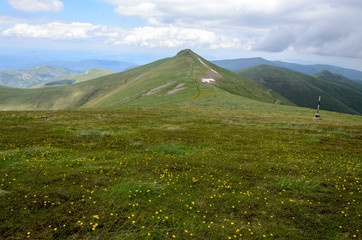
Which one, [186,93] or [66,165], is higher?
[186,93]

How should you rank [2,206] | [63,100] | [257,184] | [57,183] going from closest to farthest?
[2,206] < [57,183] < [257,184] < [63,100]

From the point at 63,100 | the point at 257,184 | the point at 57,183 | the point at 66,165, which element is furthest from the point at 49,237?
the point at 63,100

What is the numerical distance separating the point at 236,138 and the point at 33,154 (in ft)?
56.1

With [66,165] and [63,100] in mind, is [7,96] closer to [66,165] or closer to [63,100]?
[63,100]

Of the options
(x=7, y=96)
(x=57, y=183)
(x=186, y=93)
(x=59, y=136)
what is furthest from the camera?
(x=7, y=96)

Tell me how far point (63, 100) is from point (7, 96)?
62.4 meters

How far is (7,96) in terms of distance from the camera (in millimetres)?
195250

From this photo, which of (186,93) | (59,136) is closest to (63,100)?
(186,93)

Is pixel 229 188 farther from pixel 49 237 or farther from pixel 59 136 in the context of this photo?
pixel 59 136

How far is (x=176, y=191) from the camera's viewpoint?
386 inches

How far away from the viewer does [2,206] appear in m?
8.08

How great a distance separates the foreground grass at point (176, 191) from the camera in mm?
7430

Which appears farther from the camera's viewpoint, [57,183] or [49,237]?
[57,183]

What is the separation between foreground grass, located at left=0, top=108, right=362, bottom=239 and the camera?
293 inches
